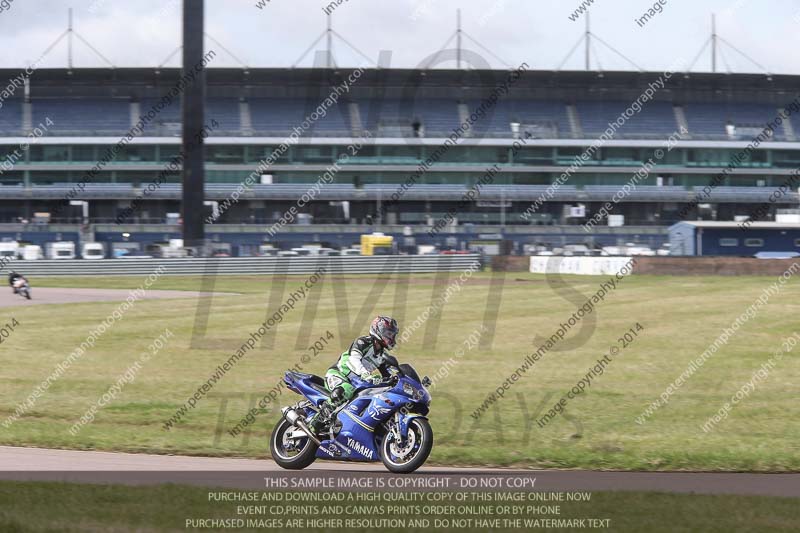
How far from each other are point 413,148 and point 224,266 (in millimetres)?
34700

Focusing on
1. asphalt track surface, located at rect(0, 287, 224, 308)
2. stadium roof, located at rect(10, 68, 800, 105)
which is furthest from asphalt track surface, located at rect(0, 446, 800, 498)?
stadium roof, located at rect(10, 68, 800, 105)

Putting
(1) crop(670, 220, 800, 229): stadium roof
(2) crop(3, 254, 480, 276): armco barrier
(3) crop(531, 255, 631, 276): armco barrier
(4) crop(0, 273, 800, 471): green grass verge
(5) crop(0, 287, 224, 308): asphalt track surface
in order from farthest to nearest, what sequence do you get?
(1) crop(670, 220, 800, 229): stadium roof
(3) crop(531, 255, 631, 276): armco barrier
(2) crop(3, 254, 480, 276): armco barrier
(5) crop(0, 287, 224, 308): asphalt track surface
(4) crop(0, 273, 800, 471): green grass verge

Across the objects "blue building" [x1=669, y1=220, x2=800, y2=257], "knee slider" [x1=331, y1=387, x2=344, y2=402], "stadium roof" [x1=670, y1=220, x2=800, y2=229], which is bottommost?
"knee slider" [x1=331, y1=387, x2=344, y2=402]

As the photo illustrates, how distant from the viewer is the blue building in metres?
59.5

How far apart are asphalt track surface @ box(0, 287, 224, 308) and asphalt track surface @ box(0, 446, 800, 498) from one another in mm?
22003

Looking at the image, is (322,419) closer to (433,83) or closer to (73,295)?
(73,295)

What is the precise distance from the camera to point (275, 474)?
33.4ft

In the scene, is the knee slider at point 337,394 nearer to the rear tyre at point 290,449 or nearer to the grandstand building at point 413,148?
the rear tyre at point 290,449

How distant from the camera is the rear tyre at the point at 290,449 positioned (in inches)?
403

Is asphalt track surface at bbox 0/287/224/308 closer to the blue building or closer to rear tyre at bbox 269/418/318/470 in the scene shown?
rear tyre at bbox 269/418/318/470

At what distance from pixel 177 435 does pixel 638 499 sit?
22.2ft

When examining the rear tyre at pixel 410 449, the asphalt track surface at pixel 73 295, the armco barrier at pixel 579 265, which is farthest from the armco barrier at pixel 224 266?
the rear tyre at pixel 410 449

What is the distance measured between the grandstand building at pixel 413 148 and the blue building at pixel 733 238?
494 inches

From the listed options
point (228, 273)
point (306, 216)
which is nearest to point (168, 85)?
point (306, 216)
